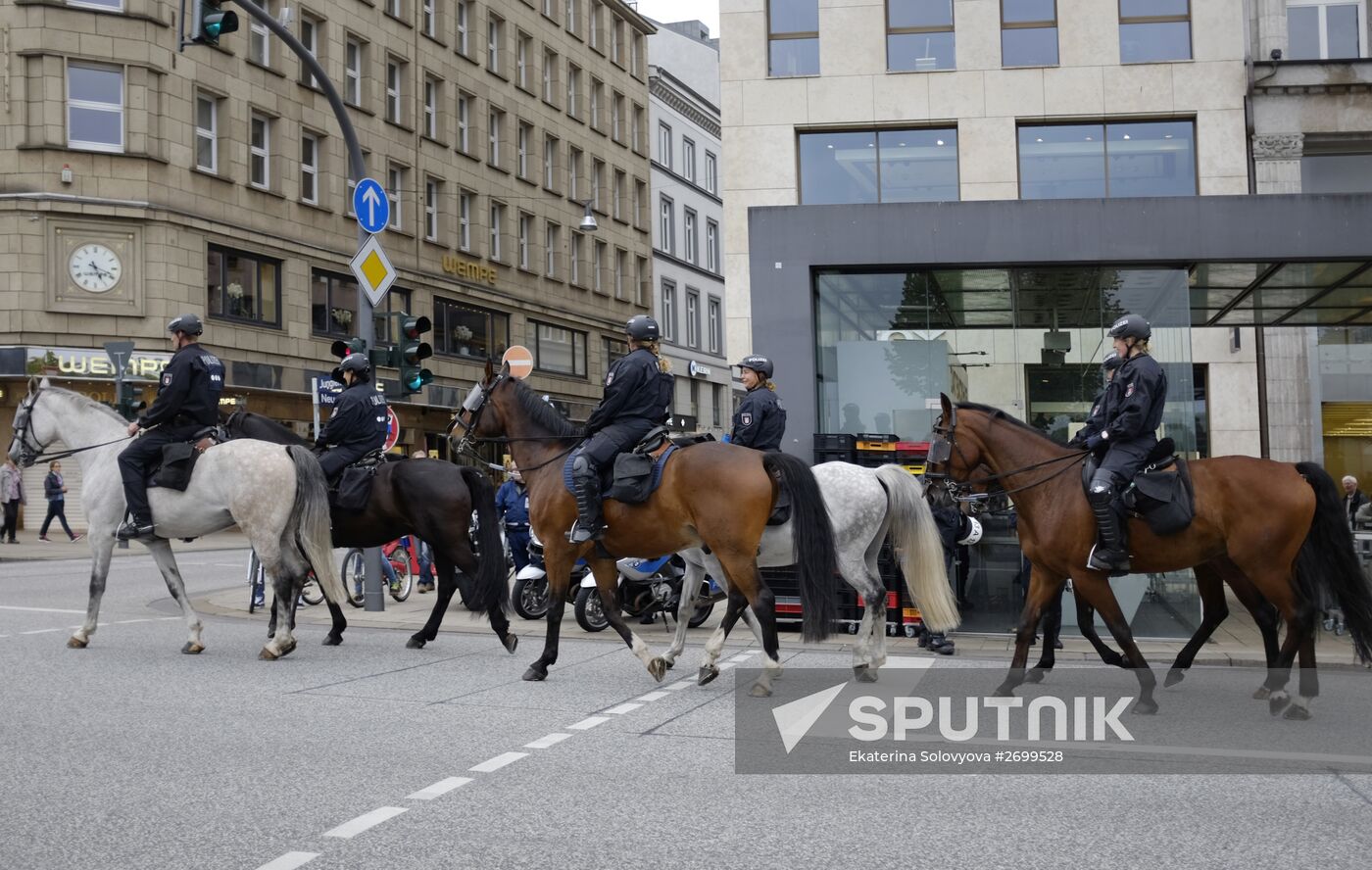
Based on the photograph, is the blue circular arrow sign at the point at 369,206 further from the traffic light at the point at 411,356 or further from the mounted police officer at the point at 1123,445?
the mounted police officer at the point at 1123,445

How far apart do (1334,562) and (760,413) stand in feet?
14.8

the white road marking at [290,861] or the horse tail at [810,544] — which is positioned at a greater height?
the horse tail at [810,544]

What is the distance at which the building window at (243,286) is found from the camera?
34750 mm

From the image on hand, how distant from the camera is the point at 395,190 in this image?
4359cm

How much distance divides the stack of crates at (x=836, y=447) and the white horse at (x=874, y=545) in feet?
9.80

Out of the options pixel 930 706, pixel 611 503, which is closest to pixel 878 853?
pixel 930 706

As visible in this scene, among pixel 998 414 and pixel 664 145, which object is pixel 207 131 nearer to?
pixel 998 414

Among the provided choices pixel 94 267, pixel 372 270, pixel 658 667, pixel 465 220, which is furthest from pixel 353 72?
pixel 658 667

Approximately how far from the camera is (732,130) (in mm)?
22703

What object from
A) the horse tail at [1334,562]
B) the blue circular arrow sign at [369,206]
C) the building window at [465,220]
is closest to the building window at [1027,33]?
the blue circular arrow sign at [369,206]


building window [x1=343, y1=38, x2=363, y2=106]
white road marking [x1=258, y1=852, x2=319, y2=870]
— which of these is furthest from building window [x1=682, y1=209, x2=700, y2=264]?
white road marking [x1=258, y1=852, x2=319, y2=870]

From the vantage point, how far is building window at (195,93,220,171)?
1373 inches

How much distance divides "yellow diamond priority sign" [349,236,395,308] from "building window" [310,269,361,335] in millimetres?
23506

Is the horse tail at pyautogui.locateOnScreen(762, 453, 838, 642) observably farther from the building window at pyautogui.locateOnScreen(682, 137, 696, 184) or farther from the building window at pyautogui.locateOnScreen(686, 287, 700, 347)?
the building window at pyautogui.locateOnScreen(682, 137, 696, 184)
